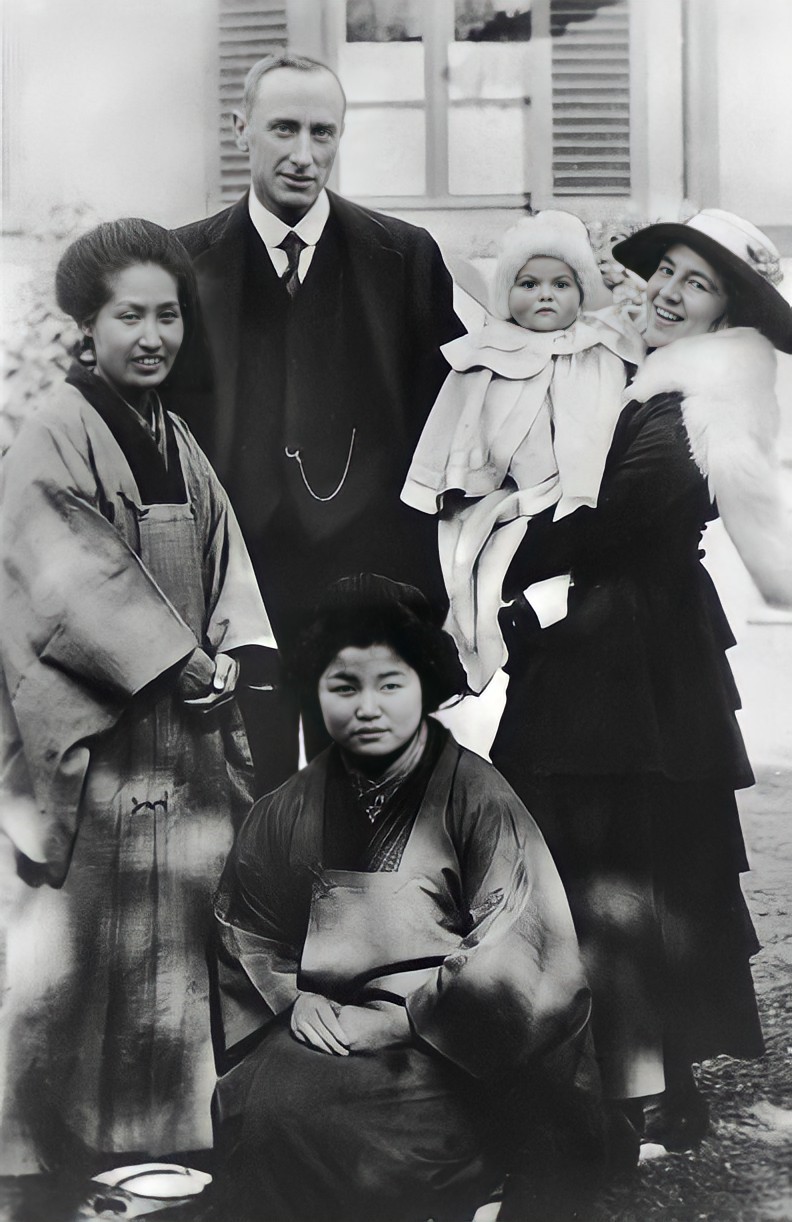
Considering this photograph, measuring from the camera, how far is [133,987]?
12.1 feet

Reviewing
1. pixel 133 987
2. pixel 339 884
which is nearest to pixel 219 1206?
pixel 133 987

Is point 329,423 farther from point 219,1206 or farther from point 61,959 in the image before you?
point 219,1206

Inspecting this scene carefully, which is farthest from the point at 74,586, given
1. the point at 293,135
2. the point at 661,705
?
the point at 661,705

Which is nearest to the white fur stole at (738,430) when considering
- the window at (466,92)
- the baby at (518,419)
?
the baby at (518,419)

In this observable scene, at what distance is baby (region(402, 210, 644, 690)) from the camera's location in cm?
374

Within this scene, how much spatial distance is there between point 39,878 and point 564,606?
62.9 inches

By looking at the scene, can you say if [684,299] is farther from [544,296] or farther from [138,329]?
[138,329]

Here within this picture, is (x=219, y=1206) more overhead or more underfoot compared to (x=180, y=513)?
more underfoot

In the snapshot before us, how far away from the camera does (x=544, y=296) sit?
379cm

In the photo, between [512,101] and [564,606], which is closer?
[564,606]

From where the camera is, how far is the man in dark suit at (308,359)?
3.78 meters

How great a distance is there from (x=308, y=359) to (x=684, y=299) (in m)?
1.05

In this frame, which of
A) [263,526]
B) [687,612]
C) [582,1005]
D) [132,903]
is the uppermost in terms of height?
[263,526]

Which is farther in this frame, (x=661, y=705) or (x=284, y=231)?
(x=284, y=231)
